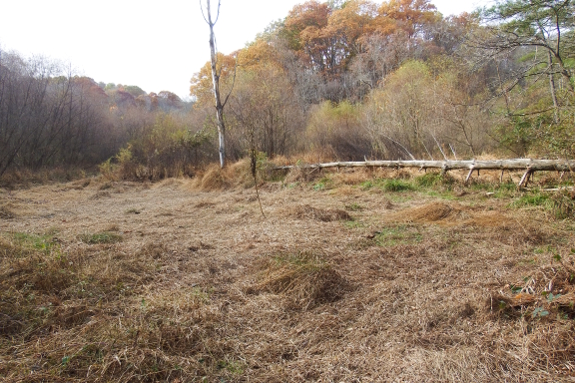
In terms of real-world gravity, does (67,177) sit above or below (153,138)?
below

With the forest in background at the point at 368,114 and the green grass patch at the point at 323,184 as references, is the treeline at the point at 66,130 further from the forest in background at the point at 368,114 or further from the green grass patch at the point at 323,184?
the green grass patch at the point at 323,184

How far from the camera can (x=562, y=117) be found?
5.86 meters

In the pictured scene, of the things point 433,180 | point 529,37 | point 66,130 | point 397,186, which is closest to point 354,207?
point 397,186

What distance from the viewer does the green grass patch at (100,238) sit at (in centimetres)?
518

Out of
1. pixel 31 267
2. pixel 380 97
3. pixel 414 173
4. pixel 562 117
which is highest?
pixel 380 97

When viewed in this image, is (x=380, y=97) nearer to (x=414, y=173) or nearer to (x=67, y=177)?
(x=414, y=173)

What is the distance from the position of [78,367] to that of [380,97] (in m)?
16.8

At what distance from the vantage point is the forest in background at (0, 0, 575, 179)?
379 inches

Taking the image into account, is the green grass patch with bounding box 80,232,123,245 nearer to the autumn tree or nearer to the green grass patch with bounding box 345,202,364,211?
the green grass patch with bounding box 345,202,364,211

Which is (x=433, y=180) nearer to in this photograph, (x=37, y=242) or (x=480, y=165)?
(x=480, y=165)

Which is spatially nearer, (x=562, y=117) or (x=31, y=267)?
(x=31, y=267)

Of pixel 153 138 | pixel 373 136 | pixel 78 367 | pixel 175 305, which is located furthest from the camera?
pixel 153 138

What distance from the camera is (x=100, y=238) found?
5289mm

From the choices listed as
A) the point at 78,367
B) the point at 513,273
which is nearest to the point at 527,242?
the point at 513,273
